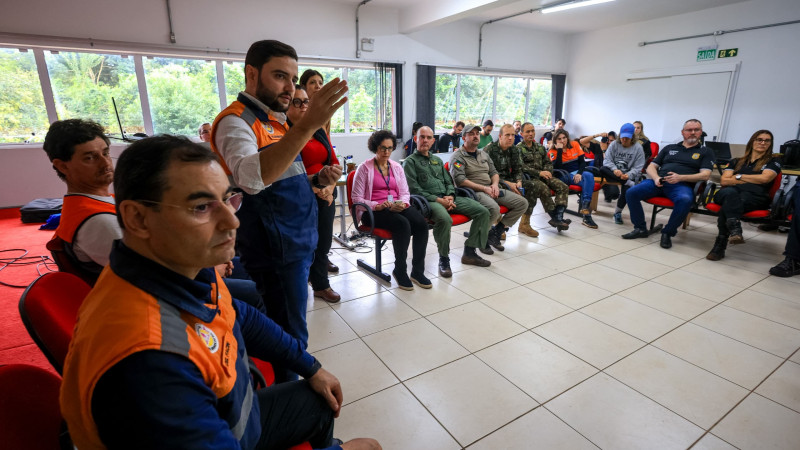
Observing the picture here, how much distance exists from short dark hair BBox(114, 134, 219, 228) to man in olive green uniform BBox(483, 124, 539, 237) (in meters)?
3.82

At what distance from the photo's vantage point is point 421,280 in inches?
119

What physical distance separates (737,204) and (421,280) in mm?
3184

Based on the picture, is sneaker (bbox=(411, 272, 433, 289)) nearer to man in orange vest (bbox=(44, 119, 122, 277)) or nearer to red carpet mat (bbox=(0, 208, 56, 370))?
man in orange vest (bbox=(44, 119, 122, 277))

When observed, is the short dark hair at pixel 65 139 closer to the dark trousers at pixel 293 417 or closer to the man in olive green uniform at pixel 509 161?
the dark trousers at pixel 293 417

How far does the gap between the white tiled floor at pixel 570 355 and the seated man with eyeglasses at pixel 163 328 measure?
3.34 ft

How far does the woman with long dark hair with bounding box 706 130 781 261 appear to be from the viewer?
3.55 metres

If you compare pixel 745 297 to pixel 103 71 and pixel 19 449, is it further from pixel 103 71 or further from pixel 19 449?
pixel 103 71

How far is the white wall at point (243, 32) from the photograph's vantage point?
459 centimetres

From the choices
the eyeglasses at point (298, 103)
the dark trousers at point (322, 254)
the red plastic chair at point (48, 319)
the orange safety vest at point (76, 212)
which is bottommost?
the dark trousers at point (322, 254)

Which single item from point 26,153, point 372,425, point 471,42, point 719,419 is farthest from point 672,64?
point 26,153

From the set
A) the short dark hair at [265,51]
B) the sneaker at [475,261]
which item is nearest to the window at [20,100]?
the short dark hair at [265,51]

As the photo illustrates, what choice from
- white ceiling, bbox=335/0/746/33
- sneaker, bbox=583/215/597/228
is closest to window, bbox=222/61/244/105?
white ceiling, bbox=335/0/746/33

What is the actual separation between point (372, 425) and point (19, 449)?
117 cm

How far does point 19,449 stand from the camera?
75 cm
